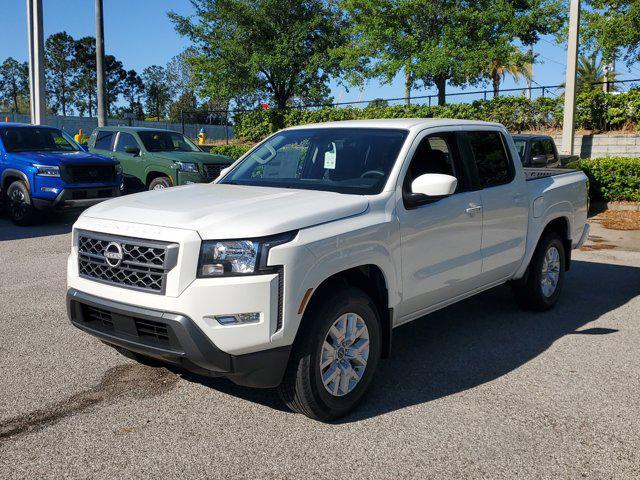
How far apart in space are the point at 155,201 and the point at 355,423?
6.21 feet

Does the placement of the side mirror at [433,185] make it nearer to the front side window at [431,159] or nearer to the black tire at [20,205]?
the front side window at [431,159]

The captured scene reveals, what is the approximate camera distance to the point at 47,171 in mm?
11719

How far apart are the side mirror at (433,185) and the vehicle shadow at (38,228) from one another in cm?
844

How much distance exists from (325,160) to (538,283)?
2729 millimetres

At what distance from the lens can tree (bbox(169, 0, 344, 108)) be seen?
2922 cm

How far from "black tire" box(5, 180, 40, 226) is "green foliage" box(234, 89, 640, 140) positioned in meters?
14.1

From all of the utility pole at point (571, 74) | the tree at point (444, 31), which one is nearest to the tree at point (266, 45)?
the tree at point (444, 31)

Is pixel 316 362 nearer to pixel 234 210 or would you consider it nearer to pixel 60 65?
pixel 234 210

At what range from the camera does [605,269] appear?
901 centimetres

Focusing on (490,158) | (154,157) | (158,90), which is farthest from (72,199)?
(158,90)

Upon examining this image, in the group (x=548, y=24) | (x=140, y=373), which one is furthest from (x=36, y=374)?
(x=548, y=24)

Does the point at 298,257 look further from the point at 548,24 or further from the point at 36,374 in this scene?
the point at 548,24

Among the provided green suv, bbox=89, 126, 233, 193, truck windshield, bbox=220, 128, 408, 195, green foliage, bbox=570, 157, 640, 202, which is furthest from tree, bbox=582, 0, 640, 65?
truck windshield, bbox=220, 128, 408, 195

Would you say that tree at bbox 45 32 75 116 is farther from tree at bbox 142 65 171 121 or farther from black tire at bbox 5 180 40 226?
black tire at bbox 5 180 40 226
